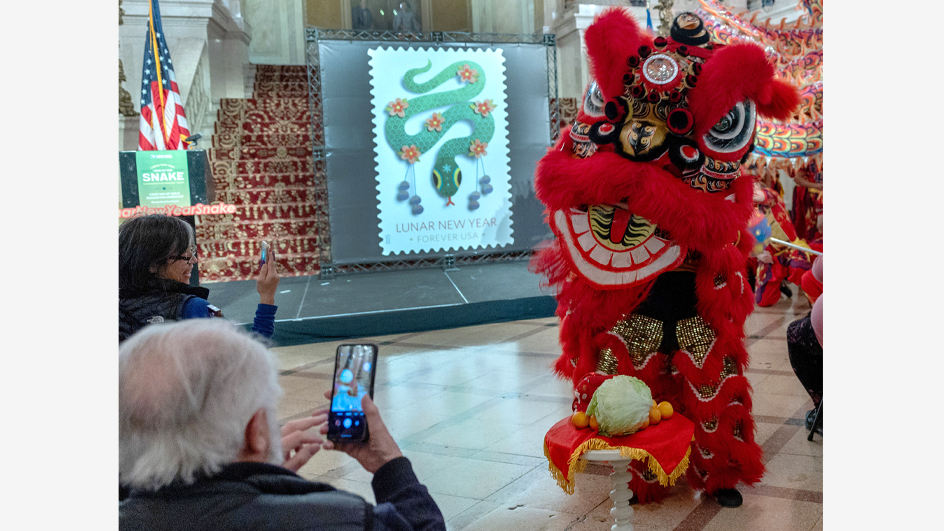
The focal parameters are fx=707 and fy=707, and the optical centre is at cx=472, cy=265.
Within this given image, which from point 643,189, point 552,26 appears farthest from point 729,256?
point 552,26

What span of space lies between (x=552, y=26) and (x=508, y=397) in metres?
7.82

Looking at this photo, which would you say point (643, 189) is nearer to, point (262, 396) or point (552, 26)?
point (262, 396)

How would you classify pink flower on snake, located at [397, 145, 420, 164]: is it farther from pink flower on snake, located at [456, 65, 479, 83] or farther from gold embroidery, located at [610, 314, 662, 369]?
gold embroidery, located at [610, 314, 662, 369]

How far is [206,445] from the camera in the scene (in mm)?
958

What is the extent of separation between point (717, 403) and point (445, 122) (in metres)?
6.07

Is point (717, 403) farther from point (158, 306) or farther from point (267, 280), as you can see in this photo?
point (158, 306)

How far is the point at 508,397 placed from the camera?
3.91 metres

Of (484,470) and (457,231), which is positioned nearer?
(484,470)

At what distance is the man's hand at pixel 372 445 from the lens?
1.12 m

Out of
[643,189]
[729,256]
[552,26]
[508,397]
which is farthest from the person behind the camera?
[552,26]

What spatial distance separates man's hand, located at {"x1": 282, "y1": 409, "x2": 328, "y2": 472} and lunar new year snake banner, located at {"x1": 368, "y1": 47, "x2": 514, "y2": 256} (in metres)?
6.74

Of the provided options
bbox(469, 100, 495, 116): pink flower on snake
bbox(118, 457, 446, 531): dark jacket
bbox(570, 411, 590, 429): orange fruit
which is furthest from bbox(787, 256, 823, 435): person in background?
bbox(469, 100, 495, 116): pink flower on snake

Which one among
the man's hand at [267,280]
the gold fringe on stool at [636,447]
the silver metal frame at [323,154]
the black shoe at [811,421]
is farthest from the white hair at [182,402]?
the silver metal frame at [323,154]

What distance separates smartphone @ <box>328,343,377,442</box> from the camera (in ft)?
3.63
